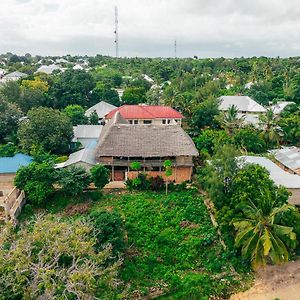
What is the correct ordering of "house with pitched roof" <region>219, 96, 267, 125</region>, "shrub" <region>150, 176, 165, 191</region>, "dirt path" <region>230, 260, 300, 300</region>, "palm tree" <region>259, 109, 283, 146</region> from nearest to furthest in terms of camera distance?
1. "dirt path" <region>230, 260, 300, 300</region>
2. "shrub" <region>150, 176, 165, 191</region>
3. "palm tree" <region>259, 109, 283, 146</region>
4. "house with pitched roof" <region>219, 96, 267, 125</region>

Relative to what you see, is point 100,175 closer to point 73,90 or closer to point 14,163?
point 14,163

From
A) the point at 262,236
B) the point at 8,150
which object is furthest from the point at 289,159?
the point at 8,150

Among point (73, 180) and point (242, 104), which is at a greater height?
point (242, 104)

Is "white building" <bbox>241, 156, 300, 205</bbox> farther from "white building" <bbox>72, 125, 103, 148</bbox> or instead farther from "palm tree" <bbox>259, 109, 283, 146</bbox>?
"white building" <bbox>72, 125, 103, 148</bbox>

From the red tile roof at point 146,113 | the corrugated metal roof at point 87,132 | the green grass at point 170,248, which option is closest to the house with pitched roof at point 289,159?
the green grass at point 170,248

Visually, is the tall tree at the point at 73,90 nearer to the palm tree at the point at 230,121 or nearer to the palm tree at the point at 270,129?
the palm tree at the point at 230,121

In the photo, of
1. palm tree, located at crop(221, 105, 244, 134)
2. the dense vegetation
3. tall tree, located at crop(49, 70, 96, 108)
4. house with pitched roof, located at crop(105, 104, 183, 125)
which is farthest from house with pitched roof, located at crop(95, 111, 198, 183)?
tall tree, located at crop(49, 70, 96, 108)
